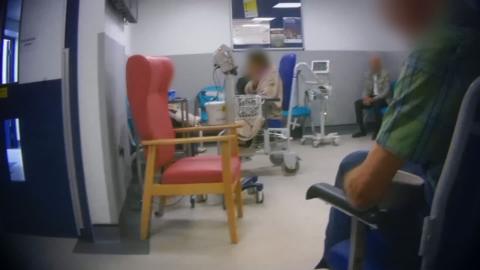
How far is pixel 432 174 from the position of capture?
748mm

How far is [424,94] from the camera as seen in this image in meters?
0.67

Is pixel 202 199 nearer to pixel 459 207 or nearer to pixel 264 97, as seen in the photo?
pixel 264 97

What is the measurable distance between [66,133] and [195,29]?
377 cm

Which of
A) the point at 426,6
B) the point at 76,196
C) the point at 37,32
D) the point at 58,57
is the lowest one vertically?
the point at 76,196

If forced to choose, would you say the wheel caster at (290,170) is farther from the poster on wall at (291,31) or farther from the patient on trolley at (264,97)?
the poster on wall at (291,31)

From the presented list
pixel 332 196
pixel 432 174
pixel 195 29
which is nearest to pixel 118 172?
pixel 332 196

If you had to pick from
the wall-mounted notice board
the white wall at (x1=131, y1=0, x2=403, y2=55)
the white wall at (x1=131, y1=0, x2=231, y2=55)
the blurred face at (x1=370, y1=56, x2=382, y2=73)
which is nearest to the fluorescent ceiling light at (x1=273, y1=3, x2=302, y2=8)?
the wall-mounted notice board

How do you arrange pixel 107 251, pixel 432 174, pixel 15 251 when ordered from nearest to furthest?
pixel 432 174, pixel 15 251, pixel 107 251

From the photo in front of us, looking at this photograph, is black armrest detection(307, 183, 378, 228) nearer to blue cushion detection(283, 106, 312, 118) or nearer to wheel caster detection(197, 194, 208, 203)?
wheel caster detection(197, 194, 208, 203)

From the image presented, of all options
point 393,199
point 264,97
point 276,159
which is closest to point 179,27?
point 264,97

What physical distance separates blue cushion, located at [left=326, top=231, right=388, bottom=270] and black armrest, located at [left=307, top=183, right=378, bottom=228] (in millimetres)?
200

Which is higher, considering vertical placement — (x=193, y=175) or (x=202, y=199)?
(x=193, y=175)

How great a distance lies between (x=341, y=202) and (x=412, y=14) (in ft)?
1.29

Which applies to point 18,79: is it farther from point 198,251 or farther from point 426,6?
point 426,6
